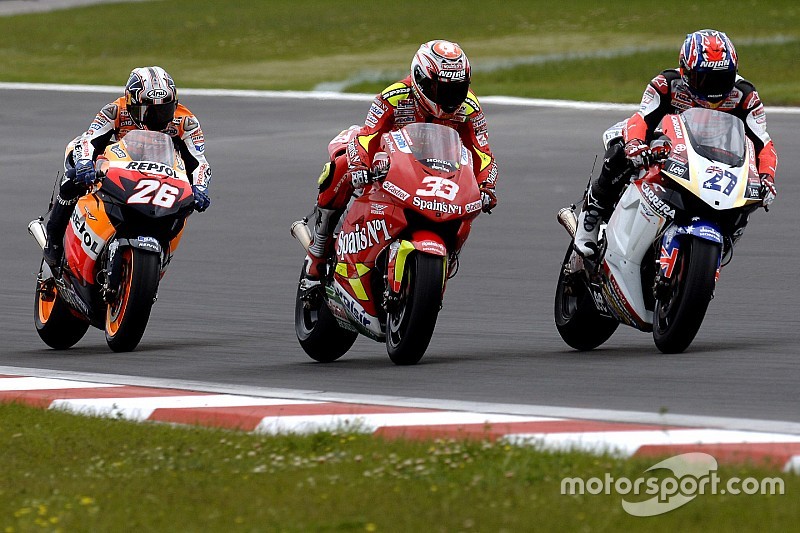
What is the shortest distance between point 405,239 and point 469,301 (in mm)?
3729

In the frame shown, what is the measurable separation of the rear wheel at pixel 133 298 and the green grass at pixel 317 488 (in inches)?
130

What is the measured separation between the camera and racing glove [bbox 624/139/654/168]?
9.52 m

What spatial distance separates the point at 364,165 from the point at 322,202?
65 cm

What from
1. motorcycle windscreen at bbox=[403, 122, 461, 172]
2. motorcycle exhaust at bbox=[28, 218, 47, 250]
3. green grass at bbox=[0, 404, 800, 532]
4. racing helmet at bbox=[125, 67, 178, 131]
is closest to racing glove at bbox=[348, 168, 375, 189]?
motorcycle windscreen at bbox=[403, 122, 461, 172]

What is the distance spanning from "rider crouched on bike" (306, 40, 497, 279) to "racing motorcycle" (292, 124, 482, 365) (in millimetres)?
148

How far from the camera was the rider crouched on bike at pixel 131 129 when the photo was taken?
1104 cm

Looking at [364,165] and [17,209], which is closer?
[364,165]

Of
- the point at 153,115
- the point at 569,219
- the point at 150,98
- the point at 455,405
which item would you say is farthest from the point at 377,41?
the point at 455,405

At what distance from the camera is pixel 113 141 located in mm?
11430

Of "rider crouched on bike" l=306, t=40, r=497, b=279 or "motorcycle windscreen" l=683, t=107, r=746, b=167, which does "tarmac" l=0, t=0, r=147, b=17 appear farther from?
"motorcycle windscreen" l=683, t=107, r=746, b=167

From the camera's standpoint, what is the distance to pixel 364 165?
9680mm

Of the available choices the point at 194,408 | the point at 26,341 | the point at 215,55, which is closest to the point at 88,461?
the point at 194,408

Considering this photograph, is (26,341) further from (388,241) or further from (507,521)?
(507,521)

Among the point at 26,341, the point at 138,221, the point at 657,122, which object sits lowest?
the point at 26,341
